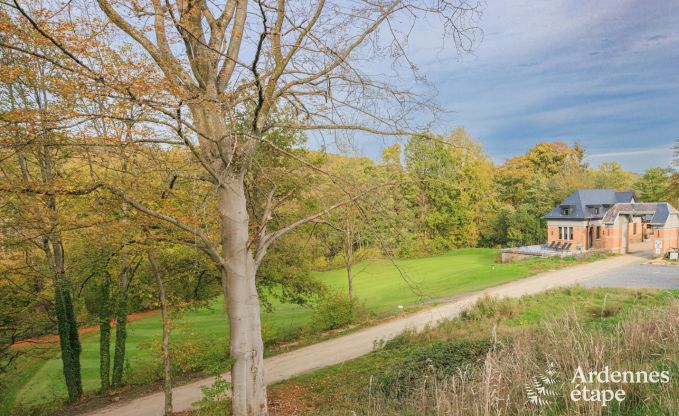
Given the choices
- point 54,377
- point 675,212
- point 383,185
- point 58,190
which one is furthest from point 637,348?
point 675,212

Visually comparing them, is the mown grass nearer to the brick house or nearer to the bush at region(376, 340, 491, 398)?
the bush at region(376, 340, 491, 398)

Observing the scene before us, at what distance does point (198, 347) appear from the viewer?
10.6 meters

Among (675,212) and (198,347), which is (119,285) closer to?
(198,347)

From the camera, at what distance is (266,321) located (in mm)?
18156

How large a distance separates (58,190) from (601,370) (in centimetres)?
657

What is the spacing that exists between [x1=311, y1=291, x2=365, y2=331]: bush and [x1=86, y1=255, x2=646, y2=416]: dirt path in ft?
4.61

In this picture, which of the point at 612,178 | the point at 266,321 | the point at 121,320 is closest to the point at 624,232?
the point at 612,178

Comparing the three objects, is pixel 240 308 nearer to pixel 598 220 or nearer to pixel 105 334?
pixel 105 334

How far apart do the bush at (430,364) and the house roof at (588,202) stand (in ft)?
99.7

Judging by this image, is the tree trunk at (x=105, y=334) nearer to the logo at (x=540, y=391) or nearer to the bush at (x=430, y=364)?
the bush at (x=430, y=364)

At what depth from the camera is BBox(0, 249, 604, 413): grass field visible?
11430 millimetres

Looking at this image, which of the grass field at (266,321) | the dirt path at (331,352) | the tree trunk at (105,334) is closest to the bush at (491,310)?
the dirt path at (331,352)

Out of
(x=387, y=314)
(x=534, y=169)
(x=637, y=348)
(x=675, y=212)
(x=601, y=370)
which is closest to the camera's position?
(x=601, y=370)

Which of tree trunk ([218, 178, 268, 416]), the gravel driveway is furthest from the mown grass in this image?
the gravel driveway
